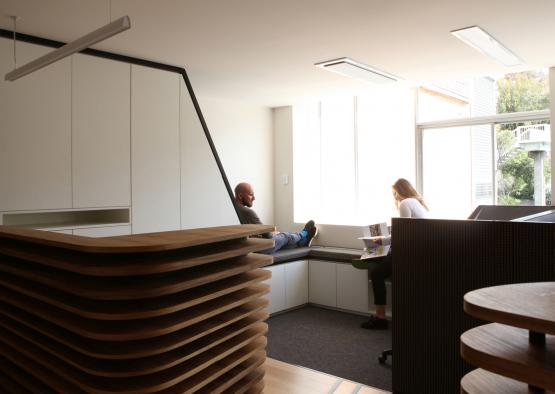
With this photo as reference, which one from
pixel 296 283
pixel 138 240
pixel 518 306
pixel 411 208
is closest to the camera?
pixel 518 306

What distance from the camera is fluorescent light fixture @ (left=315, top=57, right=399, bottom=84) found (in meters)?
4.25

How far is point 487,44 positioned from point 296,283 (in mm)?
3244

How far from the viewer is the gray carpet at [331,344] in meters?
3.72

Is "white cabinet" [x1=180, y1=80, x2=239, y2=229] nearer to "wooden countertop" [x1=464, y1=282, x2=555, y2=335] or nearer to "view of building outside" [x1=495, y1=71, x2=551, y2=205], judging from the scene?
"view of building outside" [x1=495, y1=71, x2=551, y2=205]

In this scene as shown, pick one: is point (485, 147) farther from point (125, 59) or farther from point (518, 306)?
point (518, 306)

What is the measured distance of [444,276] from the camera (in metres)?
2.76

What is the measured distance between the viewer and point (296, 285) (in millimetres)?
5539

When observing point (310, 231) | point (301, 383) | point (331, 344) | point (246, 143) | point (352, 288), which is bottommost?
point (331, 344)

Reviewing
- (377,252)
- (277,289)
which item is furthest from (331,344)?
(277,289)

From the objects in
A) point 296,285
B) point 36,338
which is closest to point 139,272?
point 36,338

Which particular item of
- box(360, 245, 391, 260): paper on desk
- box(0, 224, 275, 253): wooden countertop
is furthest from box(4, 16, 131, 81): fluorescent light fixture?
box(360, 245, 391, 260): paper on desk

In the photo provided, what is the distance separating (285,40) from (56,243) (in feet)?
9.15

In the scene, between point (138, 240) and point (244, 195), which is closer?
point (138, 240)

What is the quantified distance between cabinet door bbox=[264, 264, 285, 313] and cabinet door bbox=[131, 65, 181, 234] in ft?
4.56
